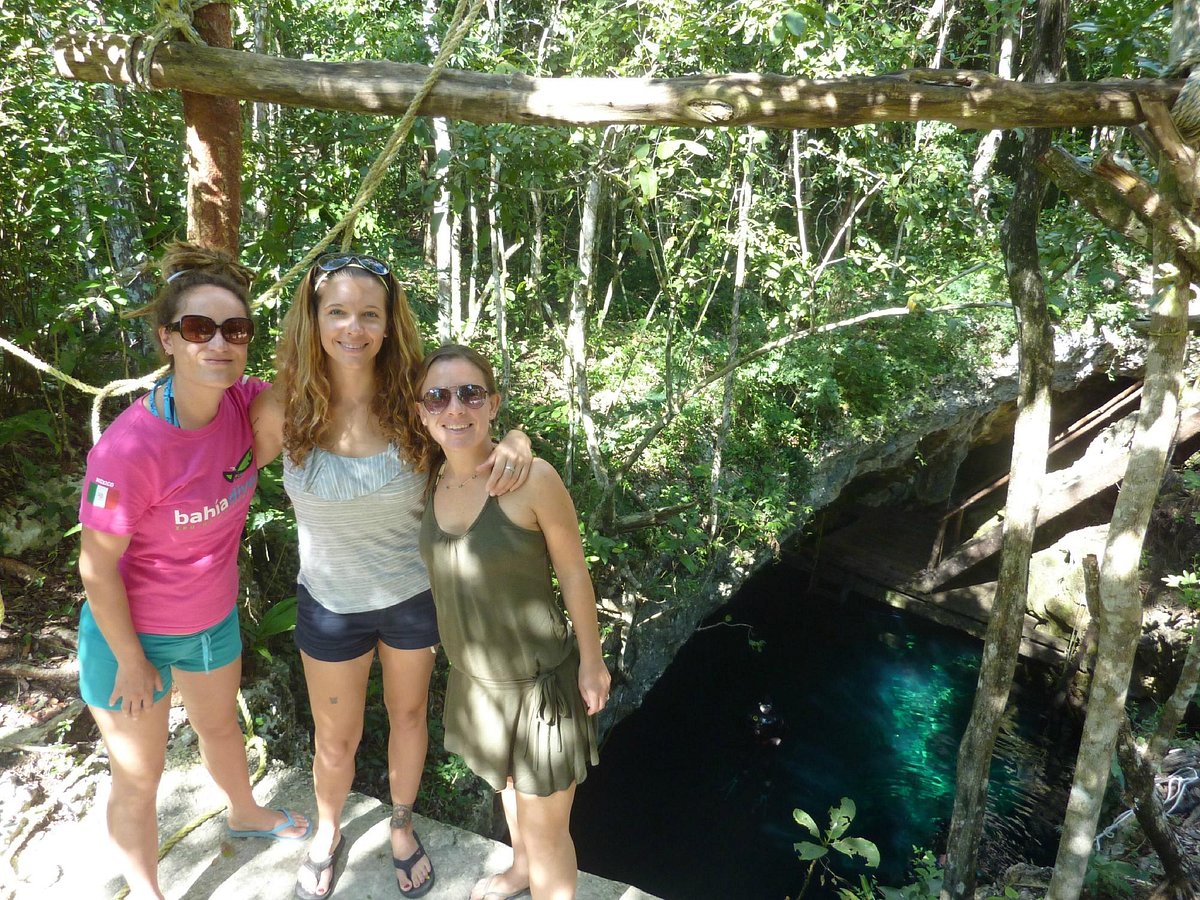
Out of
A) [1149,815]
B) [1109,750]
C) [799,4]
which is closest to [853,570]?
[1149,815]

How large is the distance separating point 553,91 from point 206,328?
1079 millimetres

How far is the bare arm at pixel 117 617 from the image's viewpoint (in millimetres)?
1725

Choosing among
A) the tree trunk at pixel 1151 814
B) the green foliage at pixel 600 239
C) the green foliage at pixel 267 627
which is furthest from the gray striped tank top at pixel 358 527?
the tree trunk at pixel 1151 814

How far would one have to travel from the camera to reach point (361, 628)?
6.88ft

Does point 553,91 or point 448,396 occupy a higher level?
point 553,91

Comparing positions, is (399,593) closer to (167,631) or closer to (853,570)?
(167,631)

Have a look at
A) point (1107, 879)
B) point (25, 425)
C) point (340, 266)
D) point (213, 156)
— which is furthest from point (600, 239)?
point (1107, 879)

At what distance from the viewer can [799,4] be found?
139 inches

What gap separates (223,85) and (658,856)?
6.67 meters

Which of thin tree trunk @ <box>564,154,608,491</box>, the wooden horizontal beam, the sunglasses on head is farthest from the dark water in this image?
the wooden horizontal beam

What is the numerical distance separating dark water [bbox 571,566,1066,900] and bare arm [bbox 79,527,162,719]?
5455 mm

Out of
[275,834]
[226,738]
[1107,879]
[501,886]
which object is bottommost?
[1107,879]

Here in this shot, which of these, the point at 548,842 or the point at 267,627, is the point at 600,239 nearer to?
the point at 267,627

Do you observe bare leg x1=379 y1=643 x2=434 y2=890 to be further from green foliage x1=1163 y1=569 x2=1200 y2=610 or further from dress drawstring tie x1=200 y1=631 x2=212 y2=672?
green foliage x1=1163 y1=569 x2=1200 y2=610
